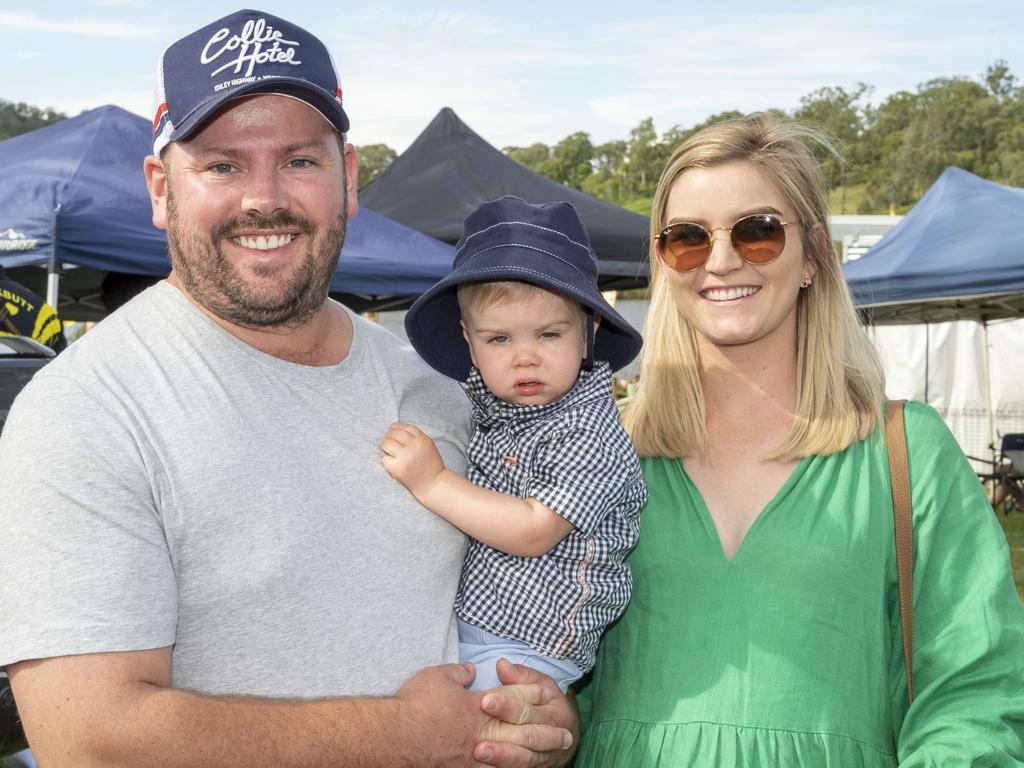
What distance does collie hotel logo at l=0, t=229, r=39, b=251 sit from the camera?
645 centimetres

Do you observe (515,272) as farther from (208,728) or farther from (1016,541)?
(1016,541)

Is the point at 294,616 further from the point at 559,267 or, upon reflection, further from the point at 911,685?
the point at 911,685

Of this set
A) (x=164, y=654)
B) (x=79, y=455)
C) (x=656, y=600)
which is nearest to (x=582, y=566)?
(x=656, y=600)

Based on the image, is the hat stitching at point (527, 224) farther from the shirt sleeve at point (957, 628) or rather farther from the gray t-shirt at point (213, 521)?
the shirt sleeve at point (957, 628)

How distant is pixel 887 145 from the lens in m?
84.7

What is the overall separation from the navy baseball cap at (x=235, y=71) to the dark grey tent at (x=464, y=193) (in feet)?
25.1

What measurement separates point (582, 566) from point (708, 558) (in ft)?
0.98

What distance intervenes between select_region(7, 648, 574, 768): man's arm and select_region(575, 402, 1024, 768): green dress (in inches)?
21.8

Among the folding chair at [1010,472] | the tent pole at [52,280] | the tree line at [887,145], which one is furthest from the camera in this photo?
the tree line at [887,145]

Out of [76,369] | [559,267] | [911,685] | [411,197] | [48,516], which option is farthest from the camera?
[411,197]

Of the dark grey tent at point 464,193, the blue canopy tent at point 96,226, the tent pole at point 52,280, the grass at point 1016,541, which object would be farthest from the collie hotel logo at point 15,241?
the grass at point 1016,541

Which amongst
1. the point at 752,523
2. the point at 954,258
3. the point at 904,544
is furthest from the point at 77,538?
the point at 954,258

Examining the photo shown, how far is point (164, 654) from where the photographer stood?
1.67m

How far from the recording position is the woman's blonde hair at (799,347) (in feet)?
7.93
